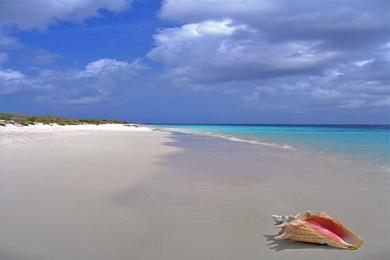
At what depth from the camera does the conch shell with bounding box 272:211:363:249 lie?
406 cm

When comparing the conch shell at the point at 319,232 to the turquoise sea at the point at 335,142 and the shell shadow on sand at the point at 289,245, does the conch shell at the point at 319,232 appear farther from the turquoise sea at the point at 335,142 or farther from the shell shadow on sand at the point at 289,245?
the turquoise sea at the point at 335,142

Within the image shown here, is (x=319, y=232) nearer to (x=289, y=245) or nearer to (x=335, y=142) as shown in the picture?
(x=289, y=245)

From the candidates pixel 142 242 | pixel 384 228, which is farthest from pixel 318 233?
pixel 142 242

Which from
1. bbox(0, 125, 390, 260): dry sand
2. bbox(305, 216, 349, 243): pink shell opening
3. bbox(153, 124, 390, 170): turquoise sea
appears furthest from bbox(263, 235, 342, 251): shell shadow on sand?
bbox(153, 124, 390, 170): turquoise sea

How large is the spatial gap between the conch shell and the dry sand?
9 cm

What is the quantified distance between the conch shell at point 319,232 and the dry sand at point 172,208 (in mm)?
93

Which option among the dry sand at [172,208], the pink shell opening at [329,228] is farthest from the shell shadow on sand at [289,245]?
the pink shell opening at [329,228]

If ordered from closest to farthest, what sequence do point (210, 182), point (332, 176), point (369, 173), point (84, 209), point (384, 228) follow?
point (384, 228)
point (84, 209)
point (210, 182)
point (332, 176)
point (369, 173)

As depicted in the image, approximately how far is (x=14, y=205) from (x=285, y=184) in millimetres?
5141

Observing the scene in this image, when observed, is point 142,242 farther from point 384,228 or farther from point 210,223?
point 384,228

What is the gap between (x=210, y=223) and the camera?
492cm

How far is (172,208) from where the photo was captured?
5.64m

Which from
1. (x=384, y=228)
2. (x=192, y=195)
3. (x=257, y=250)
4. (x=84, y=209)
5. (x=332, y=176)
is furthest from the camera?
(x=332, y=176)

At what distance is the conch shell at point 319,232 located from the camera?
4.06m
